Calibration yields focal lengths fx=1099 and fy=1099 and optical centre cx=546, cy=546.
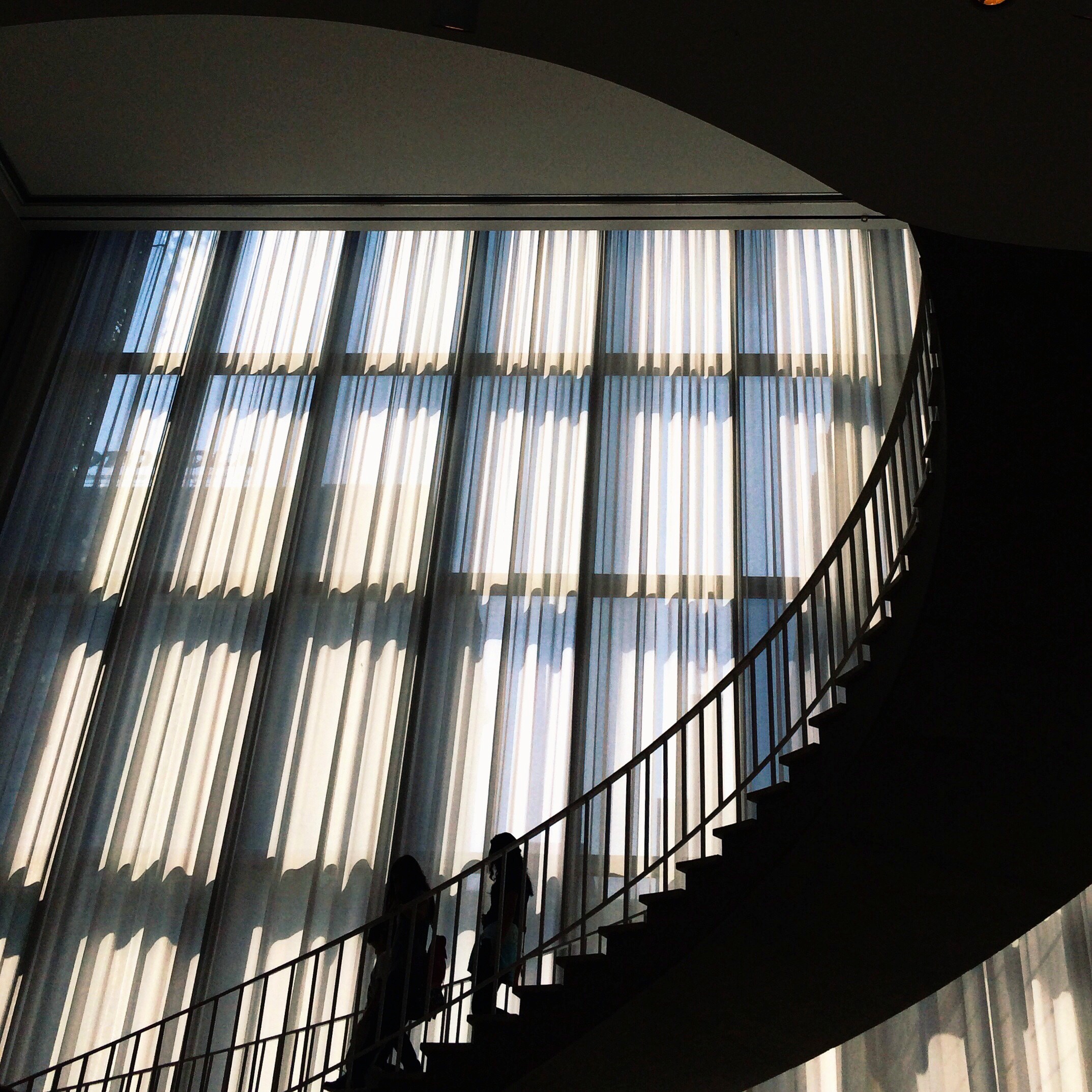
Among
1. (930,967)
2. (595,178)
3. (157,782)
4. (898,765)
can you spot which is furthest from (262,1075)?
(595,178)

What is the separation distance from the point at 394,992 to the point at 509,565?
4209 mm

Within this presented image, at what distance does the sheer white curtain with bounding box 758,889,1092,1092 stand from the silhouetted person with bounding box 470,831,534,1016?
2903mm

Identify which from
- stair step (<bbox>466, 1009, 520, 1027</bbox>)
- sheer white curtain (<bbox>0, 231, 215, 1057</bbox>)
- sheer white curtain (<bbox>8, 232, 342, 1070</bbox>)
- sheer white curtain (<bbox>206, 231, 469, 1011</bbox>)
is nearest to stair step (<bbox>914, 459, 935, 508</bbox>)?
stair step (<bbox>466, 1009, 520, 1027</bbox>)

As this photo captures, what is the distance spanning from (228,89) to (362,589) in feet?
13.9

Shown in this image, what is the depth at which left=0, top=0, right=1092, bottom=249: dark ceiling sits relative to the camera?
301 centimetres

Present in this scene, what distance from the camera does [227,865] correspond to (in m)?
8.20

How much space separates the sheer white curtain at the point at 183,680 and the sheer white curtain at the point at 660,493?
9.28 ft

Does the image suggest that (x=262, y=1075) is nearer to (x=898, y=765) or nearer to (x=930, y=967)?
(x=930, y=967)

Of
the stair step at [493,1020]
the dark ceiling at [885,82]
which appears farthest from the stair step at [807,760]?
the dark ceiling at [885,82]

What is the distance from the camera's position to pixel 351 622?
30.0 ft

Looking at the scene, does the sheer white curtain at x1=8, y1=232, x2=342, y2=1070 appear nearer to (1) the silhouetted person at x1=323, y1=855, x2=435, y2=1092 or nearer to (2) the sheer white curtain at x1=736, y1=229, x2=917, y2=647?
(1) the silhouetted person at x1=323, y1=855, x2=435, y2=1092

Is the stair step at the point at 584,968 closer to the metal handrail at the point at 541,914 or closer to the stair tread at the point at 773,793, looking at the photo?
the metal handrail at the point at 541,914

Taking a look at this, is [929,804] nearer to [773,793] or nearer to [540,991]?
[773,793]

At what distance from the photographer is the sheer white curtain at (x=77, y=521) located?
8.56 meters
